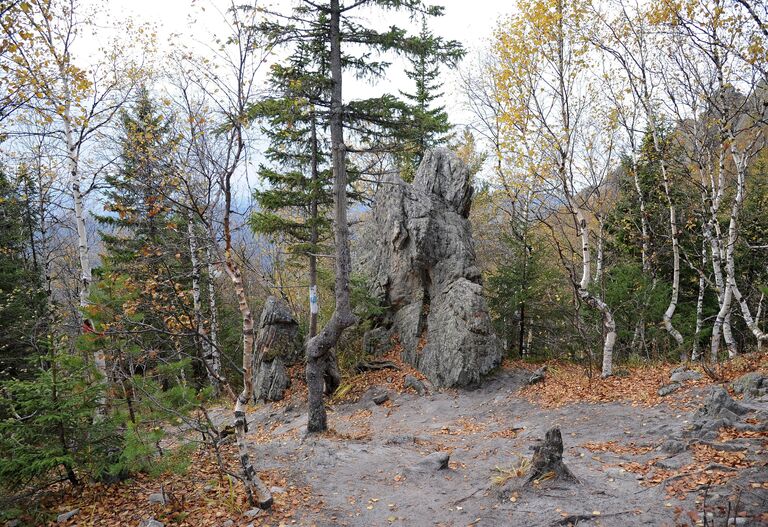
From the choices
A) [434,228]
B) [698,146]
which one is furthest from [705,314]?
[434,228]

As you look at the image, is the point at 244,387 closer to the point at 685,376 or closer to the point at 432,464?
the point at 432,464

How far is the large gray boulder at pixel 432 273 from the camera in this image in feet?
39.9

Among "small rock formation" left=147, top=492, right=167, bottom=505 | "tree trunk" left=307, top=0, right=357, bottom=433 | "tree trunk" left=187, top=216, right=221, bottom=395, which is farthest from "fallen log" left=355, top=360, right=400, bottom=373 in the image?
"small rock formation" left=147, top=492, right=167, bottom=505

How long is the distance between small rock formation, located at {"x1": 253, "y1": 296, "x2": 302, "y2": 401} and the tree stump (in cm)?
984

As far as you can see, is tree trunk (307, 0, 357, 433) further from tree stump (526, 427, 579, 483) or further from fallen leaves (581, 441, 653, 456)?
fallen leaves (581, 441, 653, 456)

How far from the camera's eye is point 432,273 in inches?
561

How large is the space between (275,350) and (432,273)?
19.1 feet

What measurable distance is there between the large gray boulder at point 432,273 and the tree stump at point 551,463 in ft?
20.5

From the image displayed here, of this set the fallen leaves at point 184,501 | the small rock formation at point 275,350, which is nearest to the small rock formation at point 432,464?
the fallen leaves at point 184,501

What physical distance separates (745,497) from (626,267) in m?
9.41

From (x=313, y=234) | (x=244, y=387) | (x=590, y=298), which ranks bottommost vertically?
(x=244, y=387)

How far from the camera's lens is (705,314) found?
1290 cm

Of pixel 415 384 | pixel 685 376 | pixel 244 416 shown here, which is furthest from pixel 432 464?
pixel 685 376

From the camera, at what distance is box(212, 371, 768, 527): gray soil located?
15.0 feet
